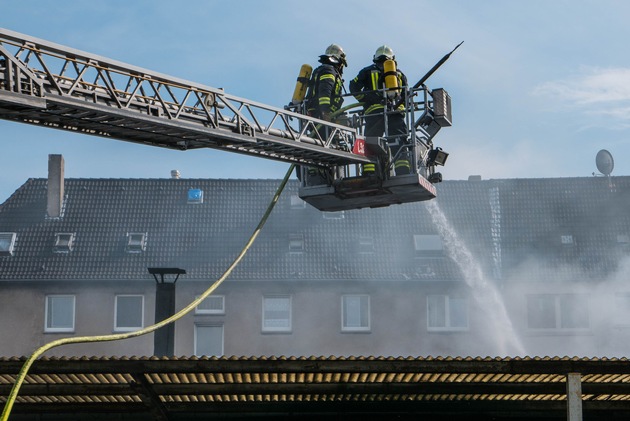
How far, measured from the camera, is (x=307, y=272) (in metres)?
36.3

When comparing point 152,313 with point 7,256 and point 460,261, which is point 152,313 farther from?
point 460,261

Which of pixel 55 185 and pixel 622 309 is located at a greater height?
pixel 55 185

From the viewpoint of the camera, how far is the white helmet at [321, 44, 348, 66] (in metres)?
15.1

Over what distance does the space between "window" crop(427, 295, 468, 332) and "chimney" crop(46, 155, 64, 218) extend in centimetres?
1360

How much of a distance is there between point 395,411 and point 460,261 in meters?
23.6

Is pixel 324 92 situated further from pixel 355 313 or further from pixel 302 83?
pixel 355 313

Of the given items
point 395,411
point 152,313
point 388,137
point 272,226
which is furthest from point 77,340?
point 272,226

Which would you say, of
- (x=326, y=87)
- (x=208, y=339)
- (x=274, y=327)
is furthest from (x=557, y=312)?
(x=326, y=87)

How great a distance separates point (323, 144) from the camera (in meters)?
14.5

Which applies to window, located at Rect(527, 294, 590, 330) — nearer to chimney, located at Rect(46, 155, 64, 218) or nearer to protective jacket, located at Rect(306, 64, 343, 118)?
chimney, located at Rect(46, 155, 64, 218)

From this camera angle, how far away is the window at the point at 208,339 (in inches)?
1390

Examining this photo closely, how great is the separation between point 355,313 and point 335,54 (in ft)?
72.0

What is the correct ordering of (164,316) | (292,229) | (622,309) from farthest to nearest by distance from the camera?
(292,229) → (622,309) → (164,316)

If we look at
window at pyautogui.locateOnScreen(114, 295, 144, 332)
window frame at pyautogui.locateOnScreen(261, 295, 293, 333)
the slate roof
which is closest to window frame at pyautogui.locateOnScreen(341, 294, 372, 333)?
the slate roof
